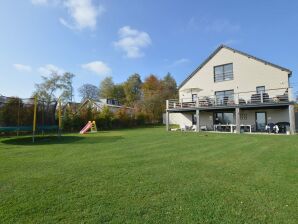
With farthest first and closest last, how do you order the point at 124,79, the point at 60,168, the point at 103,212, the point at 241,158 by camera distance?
the point at 124,79 → the point at 241,158 → the point at 60,168 → the point at 103,212

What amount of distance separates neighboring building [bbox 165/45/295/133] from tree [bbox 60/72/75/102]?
27.2 meters

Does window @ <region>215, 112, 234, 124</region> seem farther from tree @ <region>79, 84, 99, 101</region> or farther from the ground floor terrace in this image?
tree @ <region>79, 84, 99, 101</region>

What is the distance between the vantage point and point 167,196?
4.09 m

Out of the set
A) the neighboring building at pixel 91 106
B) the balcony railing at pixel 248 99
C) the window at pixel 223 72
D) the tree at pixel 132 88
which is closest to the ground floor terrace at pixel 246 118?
the balcony railing at pixel 248 99

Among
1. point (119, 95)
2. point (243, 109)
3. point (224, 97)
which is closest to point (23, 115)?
point (224, 97)

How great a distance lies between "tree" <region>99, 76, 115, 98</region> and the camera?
6159 centimetres

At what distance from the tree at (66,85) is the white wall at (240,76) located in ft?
90.7

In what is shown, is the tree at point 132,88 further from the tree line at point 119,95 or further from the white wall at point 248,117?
the white wall at point 248,117

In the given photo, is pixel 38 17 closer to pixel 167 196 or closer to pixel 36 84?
pixel 167 196

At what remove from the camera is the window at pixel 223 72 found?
73.7 ft

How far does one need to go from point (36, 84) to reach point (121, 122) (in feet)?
66.1

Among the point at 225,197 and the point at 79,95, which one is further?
the point at 79,95

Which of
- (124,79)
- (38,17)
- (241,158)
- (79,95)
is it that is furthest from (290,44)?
(79,95)

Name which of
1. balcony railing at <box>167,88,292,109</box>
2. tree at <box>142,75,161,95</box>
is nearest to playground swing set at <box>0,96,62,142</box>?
balcony railing at <box>167,88,292,109</box>
